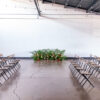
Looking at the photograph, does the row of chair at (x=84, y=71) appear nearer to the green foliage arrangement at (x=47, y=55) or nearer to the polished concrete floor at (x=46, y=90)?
the polished concrete floor at (x=46, y=90)

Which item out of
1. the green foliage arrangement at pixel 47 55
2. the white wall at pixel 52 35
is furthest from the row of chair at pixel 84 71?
the white wall at pixel 52 35

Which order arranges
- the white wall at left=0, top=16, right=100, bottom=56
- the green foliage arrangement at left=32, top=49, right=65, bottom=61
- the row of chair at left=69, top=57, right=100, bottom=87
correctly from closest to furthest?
1. the row of chair at left=69, top=57, right=100, bottom=87
2. the green foliage arrangement at left=32, top=49, right=65, bottom=61
3. the white wall at left=0, top=16, right=100, bottom=56

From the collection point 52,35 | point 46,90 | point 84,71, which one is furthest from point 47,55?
point 46,90

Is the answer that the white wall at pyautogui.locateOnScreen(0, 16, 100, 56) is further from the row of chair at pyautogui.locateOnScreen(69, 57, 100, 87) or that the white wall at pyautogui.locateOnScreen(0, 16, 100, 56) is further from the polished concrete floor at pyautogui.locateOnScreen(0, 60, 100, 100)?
the polished concrete floor at pyautogui.locateOnScreen(0, 60, 100, 100)

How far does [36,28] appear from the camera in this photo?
41.9 ft

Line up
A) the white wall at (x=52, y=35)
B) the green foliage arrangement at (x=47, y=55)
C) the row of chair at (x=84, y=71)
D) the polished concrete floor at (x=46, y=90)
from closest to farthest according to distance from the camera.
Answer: the polished concrete floor at (x=46, y=90) → the row of chair at (x=84, y=71) → the green foliage arrangement at (x=47, y=55) → the white wall at (x=52, y=35)

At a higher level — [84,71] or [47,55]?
[84,71]

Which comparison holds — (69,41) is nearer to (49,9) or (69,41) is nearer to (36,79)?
(49,9)

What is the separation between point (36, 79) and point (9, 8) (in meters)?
7.91

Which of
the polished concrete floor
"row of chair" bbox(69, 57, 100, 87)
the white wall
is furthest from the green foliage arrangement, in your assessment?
the polished concrete floor

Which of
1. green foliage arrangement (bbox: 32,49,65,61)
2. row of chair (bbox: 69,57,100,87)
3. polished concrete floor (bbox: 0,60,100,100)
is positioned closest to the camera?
polished concrete floor (bbox: 0,60,100,100)

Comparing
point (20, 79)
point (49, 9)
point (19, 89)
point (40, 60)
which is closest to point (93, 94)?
point (19, 89)

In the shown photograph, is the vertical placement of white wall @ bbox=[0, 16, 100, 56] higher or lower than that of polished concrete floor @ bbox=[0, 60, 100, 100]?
higher

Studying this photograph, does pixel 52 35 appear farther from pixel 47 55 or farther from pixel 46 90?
pixel 46 90
